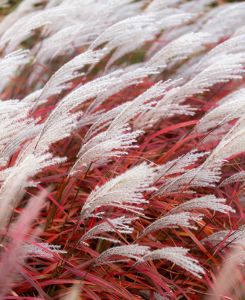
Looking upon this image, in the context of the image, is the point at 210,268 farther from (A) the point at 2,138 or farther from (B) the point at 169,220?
(A) the point at 2,138

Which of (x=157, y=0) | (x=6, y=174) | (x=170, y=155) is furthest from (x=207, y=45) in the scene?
(x=6, y=174)

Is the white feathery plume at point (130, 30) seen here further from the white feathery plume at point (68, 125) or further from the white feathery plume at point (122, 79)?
the white feathery plume at point (68, 125)

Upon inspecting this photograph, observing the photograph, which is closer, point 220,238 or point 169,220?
point 169,220

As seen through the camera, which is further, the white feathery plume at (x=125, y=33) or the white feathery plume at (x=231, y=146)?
the white feathery plume at (x=125, y=33)

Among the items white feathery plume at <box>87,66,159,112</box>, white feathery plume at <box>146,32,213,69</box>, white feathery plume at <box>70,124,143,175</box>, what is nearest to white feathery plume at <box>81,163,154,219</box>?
white feathery plume at <box>70,124,143,175</box>

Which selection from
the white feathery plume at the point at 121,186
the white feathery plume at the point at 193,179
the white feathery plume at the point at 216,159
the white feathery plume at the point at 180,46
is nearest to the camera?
the white feathery plume at the point at 121,186

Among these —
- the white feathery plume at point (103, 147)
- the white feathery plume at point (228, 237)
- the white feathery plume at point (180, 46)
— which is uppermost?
the white feathery plume at point (103, 147)

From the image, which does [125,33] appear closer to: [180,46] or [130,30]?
[130,30]

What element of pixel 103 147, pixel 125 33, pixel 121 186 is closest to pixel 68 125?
pixel 103 147

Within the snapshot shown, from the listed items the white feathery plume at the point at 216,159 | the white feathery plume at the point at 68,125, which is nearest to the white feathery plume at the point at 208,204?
the white feathery plume at the point at 216,159

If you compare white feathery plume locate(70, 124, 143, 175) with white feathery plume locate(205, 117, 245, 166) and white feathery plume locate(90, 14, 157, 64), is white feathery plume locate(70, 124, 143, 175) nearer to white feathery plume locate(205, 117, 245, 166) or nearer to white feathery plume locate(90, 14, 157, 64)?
white feathery plume locate(205, 117, 245, 166)

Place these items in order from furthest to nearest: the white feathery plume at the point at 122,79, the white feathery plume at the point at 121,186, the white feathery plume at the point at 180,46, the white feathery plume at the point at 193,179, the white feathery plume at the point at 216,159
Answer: the white feathery plume at the point at 180,46
the white feathery plume at the point at 122,79
the white feathery plume at the point at 193,179
the white feathery plume at the point at 216,159
the white feathery plume at the point at 121,186
